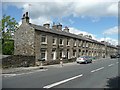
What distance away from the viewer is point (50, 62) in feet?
103

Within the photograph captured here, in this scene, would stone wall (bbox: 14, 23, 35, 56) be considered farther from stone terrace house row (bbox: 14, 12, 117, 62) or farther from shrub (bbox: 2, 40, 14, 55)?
shrub (bbox: 2, 40, 14, 55)

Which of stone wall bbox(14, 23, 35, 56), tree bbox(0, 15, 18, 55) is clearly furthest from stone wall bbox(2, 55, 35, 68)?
tree bbox(0, 15, 18, 55)

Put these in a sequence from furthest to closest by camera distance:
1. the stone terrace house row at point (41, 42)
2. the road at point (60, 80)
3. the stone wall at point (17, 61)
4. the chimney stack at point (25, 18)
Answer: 1. the chimney stack at point (25, 18)
2. the stone terrace house row at point (41, 42)
3. the stone wall at point (17, 61)
4. the road at point (60, 80)

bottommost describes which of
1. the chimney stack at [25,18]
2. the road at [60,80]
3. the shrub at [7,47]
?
the road at [60,80]

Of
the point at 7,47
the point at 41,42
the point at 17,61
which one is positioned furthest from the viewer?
the point at 7,47

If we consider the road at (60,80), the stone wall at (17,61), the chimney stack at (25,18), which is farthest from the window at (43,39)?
the road at (60,80)

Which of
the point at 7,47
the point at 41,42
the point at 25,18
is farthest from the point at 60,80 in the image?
the point at 7,47

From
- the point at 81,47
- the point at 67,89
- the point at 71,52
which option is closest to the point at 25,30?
the point at 71,52

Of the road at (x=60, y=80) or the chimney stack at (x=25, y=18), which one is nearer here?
the road at (x=60, y=80)

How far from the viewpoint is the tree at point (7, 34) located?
51.0 metres

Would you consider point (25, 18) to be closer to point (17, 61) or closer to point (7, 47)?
point (17, 61)

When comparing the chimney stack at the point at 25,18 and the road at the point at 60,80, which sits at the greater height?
the chimney stack at the point at 25,18

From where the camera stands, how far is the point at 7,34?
175ft

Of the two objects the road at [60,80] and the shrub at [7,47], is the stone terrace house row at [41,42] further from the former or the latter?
the shrub at [7,47]
